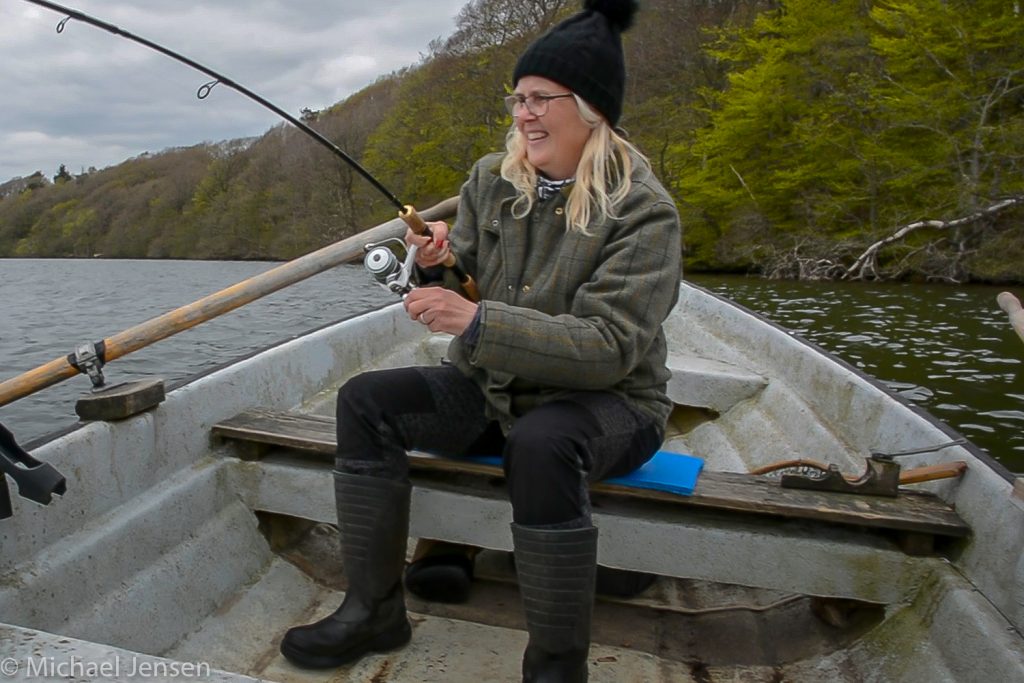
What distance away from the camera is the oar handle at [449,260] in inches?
80.4

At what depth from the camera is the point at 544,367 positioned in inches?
69.5

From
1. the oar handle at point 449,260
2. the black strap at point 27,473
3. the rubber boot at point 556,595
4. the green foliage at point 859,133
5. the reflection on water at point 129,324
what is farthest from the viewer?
the green foliage at point 859,133

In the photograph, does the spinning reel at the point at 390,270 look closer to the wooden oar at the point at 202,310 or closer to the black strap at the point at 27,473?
the wooden oar at the point at 202,310

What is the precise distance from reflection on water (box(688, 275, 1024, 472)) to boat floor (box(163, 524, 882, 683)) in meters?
3.45

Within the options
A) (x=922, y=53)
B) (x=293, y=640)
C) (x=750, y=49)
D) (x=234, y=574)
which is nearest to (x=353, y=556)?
(x=293, y=640)

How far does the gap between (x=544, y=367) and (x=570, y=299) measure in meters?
0.26

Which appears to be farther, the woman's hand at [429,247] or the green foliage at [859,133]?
the green foliage at [859,133]

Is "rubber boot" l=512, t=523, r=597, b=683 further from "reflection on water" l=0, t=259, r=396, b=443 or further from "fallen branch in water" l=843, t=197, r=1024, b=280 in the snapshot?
"fallen branch in water" l=843, t=197, r=1024, b=280

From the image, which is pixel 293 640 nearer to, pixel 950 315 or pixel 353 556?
pixel 353 556

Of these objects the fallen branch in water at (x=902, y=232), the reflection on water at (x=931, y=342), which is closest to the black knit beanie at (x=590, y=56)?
the reflection on water at (x=931, y=342)

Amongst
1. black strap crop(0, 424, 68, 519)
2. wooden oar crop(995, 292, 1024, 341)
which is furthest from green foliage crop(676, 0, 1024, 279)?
black strap crop(0, 424, 68, 519)

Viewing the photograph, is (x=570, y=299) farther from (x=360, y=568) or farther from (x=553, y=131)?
(x=360, y=568)

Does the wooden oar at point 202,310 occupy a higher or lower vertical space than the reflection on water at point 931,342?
higher

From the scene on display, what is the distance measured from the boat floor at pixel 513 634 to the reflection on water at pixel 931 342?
3451mm
